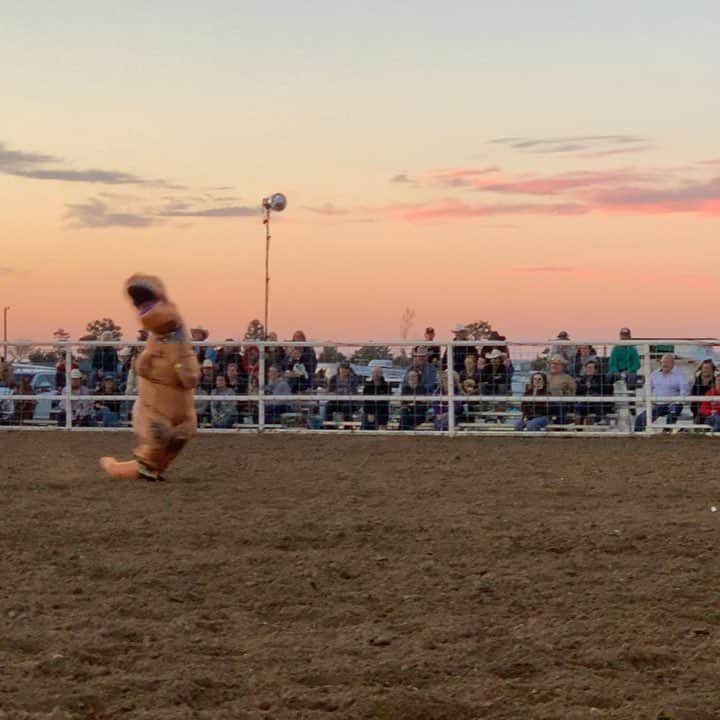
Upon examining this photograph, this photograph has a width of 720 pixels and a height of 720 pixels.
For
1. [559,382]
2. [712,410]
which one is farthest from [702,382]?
[559,382]

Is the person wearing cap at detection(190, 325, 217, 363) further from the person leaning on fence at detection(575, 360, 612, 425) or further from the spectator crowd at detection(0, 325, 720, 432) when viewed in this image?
the person leaning on fence at detection(575, 360, 612, 425)

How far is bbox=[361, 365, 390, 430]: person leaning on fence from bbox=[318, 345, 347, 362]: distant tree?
0.56 meters

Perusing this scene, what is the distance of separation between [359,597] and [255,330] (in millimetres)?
18411

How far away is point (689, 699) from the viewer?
5051 millimetres

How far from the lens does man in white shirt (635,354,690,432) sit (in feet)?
58.6

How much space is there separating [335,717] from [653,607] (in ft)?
7.95

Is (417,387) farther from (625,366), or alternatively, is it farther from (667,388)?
(667,388)

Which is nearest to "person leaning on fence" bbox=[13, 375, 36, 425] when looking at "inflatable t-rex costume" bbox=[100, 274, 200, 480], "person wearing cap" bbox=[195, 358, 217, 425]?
"person wearing cap" bbox=[195, 358, 217, 425]

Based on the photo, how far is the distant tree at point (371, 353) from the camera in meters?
19.0

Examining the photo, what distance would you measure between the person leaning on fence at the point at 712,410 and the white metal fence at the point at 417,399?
0.10 ft

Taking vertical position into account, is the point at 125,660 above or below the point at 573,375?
below

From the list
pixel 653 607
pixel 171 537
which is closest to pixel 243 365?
pixel 171 537

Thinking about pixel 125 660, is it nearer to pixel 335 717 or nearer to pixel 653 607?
pixel 335 717

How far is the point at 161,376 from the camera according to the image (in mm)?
11414
